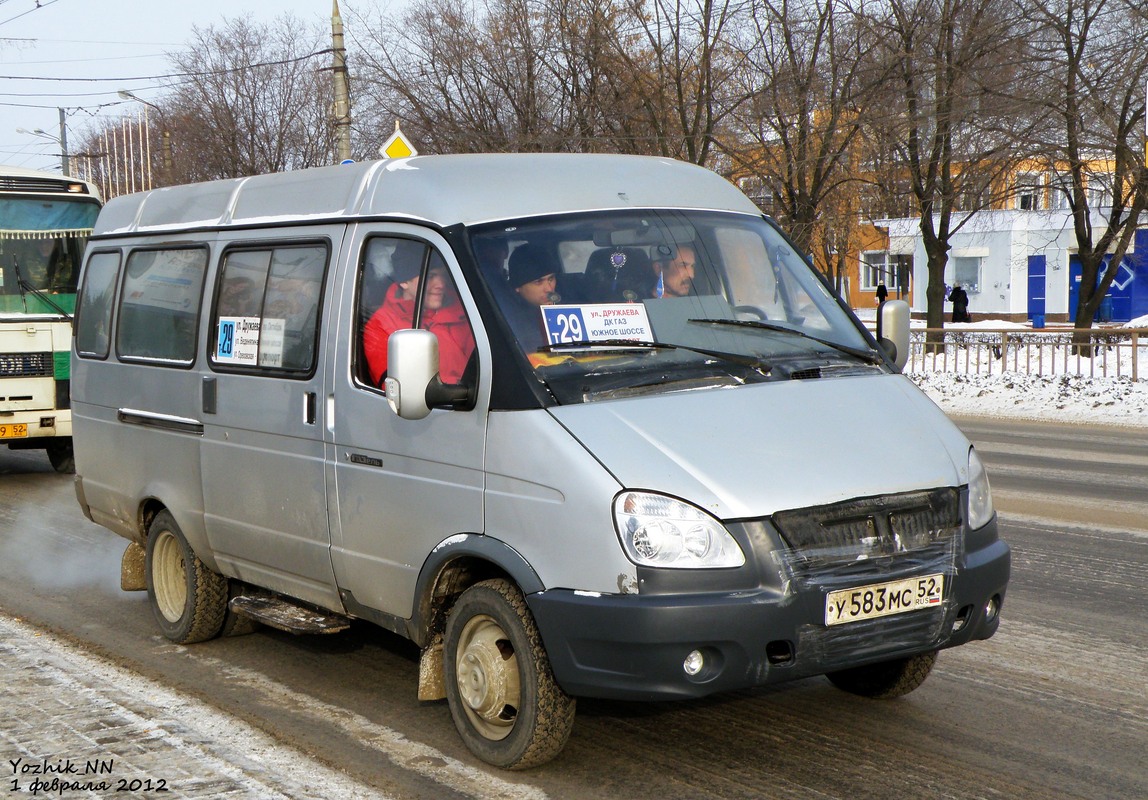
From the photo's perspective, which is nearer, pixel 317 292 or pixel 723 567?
→ pixel 723 567

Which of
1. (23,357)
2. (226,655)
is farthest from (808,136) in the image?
(226,655)

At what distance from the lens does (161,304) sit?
679cm

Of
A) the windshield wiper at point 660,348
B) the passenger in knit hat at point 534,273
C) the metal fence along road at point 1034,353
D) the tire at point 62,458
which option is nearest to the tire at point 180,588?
the passenger in knit hat at point 534,273

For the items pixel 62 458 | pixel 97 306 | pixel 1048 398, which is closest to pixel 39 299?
pixel 62 458

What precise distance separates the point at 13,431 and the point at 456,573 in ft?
30.9

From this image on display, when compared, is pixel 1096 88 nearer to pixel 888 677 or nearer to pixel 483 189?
pixel 888 677

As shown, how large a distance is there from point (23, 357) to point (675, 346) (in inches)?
393

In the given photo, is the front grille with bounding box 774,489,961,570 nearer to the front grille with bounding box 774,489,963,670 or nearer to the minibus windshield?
the front grille with bounding box 774,489,963,670

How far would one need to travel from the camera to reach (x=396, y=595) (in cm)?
505

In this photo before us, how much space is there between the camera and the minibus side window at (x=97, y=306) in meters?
7.36

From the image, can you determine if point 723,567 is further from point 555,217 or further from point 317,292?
point 317,292

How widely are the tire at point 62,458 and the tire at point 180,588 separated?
7.46 meters

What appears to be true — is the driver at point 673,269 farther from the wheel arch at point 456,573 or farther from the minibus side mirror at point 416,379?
the wheel arch at point 456,573

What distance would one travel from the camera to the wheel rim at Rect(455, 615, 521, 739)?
179 inches
